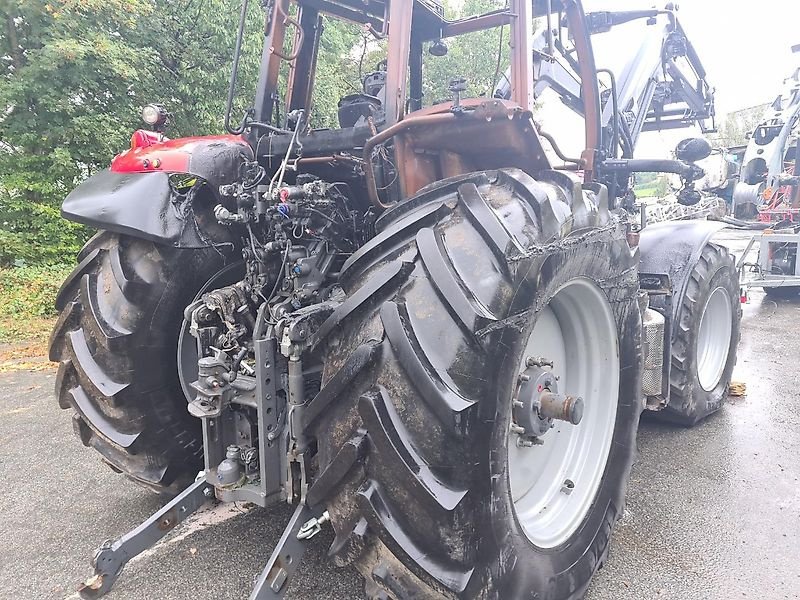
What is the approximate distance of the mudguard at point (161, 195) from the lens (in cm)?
220

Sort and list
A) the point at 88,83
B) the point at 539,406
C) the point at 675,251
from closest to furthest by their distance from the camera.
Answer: the point at 539,406, the point at 675,251, the point at 88,83

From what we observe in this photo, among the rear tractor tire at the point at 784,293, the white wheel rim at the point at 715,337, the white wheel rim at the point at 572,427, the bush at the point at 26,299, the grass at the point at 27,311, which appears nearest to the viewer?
the white wheel rim at the point at 572,427

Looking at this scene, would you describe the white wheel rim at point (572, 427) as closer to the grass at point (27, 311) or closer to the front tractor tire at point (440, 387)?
the front tractor tire at point (440, 387)

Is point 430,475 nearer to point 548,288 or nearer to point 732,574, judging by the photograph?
point 548,288

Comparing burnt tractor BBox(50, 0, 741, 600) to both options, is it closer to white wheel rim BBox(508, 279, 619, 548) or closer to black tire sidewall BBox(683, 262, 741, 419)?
white wheel rim BBox(508, 279, 619, 548)

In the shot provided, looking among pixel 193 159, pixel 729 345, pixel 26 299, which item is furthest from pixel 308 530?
pixel 26 299

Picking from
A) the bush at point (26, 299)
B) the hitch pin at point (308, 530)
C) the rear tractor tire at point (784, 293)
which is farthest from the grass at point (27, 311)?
the rear tractor tire at point (784, 293)

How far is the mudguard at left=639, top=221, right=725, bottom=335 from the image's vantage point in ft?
11.8

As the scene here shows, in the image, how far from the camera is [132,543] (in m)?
2.17

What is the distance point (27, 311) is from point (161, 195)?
6.57 m

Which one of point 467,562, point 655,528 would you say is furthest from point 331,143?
point 655,528

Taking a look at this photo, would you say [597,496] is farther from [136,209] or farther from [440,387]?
[136,209]

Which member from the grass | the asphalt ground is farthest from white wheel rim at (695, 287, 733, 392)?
the grass

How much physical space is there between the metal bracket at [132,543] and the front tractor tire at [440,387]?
89 cm
